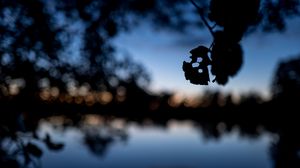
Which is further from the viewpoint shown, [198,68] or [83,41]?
[83,41]

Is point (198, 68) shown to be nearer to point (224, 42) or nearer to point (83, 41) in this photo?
point (224, 42)

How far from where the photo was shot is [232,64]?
2.90m

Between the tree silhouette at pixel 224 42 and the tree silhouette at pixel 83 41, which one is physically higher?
the tree silhouette at pixel 83 41

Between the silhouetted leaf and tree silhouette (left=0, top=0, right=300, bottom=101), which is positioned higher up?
tree silhouette (left=0, top=0, right=300, bottom=101)

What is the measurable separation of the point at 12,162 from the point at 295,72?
8325 mm

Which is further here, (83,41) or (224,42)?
(83,41)

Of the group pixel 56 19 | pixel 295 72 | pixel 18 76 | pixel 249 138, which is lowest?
pixel 18 76

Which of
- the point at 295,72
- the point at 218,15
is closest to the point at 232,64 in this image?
the point at 218,15

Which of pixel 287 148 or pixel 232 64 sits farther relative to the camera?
pixel 287 148

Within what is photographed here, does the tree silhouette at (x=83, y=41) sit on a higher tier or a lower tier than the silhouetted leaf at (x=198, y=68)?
higher

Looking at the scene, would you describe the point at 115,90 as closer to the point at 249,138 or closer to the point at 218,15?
the point at 218,15

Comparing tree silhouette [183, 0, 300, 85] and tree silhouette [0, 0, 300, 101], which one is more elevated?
tree silhouette [0, 0, 300, 101]

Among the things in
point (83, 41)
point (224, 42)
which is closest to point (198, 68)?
point (224, 42)

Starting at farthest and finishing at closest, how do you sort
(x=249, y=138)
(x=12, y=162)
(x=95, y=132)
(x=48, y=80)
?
1. (x=249, y=138)
2. (x=95, y=132)
3. (x=48, y=80)
4. (x=12, y=162)
